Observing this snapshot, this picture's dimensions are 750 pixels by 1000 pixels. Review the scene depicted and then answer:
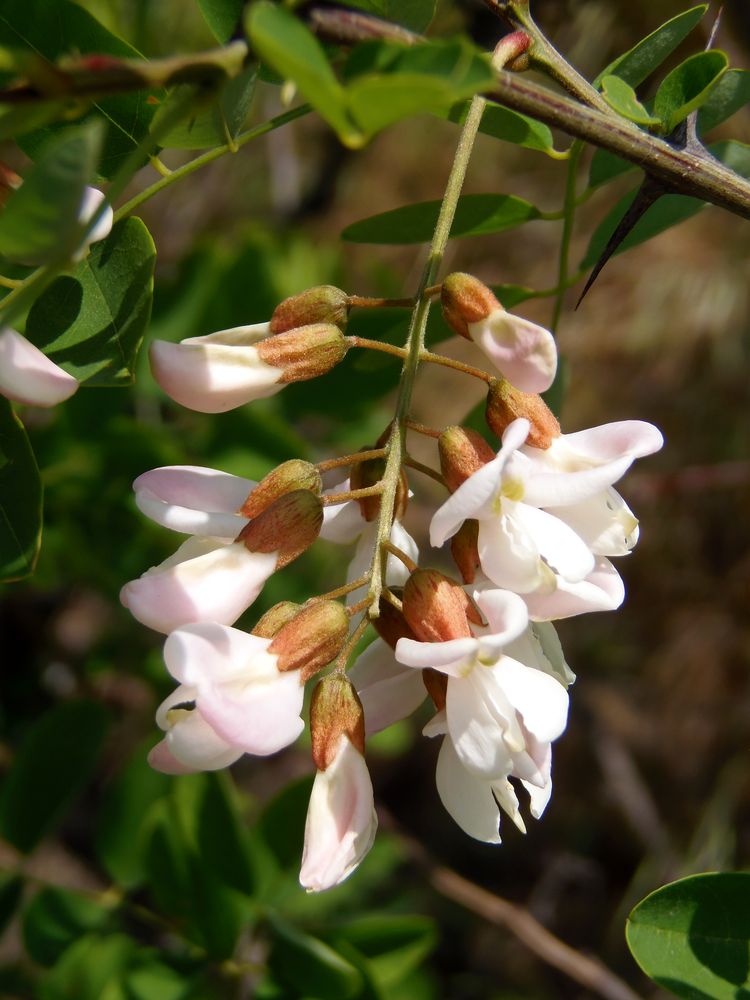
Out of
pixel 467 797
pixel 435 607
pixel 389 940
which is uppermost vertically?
pixel 435 607

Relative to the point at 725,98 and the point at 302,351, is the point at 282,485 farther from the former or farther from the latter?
the point at 725,98

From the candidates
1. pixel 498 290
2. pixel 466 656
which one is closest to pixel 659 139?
pixel 498 290

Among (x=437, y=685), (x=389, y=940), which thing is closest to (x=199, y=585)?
(x=437, y=685)

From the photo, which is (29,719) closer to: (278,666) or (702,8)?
(278,666)

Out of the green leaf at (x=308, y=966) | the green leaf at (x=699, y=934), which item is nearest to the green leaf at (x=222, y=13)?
the green leaf at (x=699, y=934)

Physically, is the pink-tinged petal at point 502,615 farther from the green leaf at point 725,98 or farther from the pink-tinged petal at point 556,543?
the green leaf at point 725,98

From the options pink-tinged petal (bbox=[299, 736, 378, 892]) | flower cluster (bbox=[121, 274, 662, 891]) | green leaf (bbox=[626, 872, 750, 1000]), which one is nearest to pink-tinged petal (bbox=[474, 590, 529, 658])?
flower cluster (bbox=[121, 274, 662, 891])
